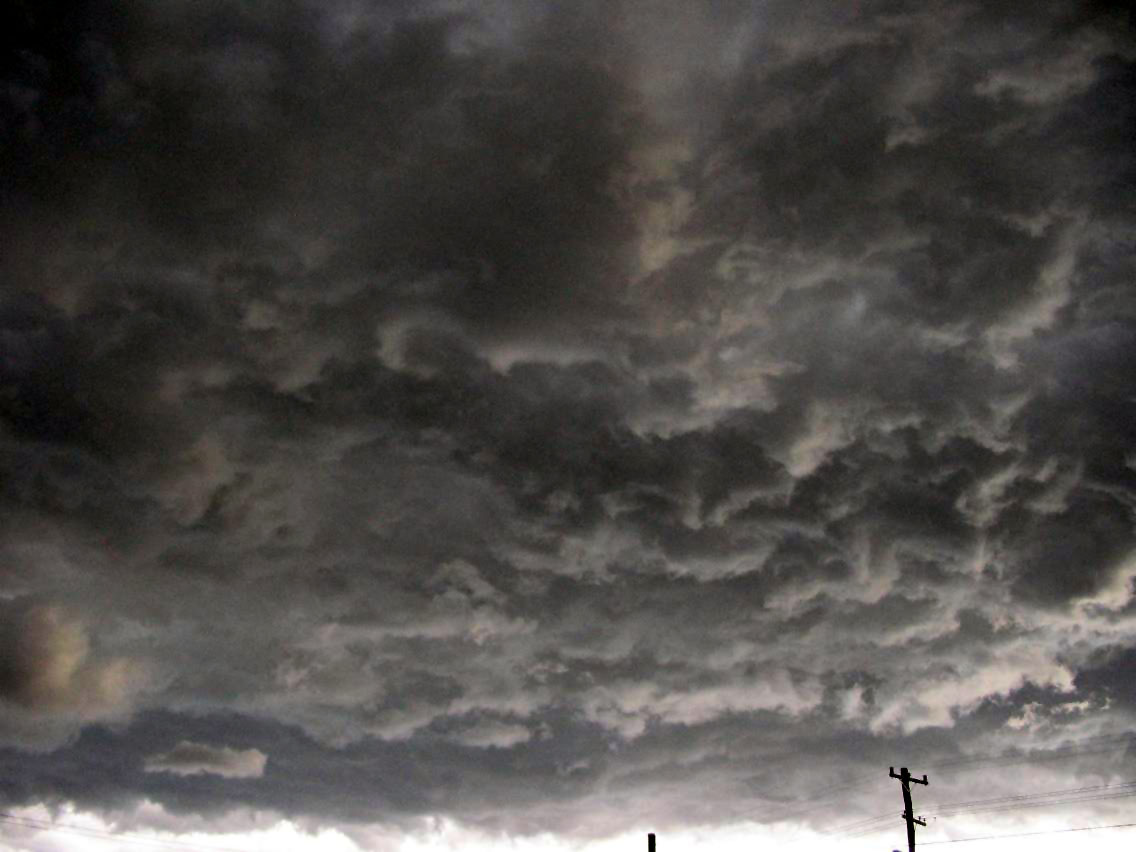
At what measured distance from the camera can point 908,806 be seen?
161ft

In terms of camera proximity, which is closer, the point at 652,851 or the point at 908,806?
the point at 908,806

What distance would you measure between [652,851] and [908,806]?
1669 cm

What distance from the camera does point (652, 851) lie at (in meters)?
57.9
